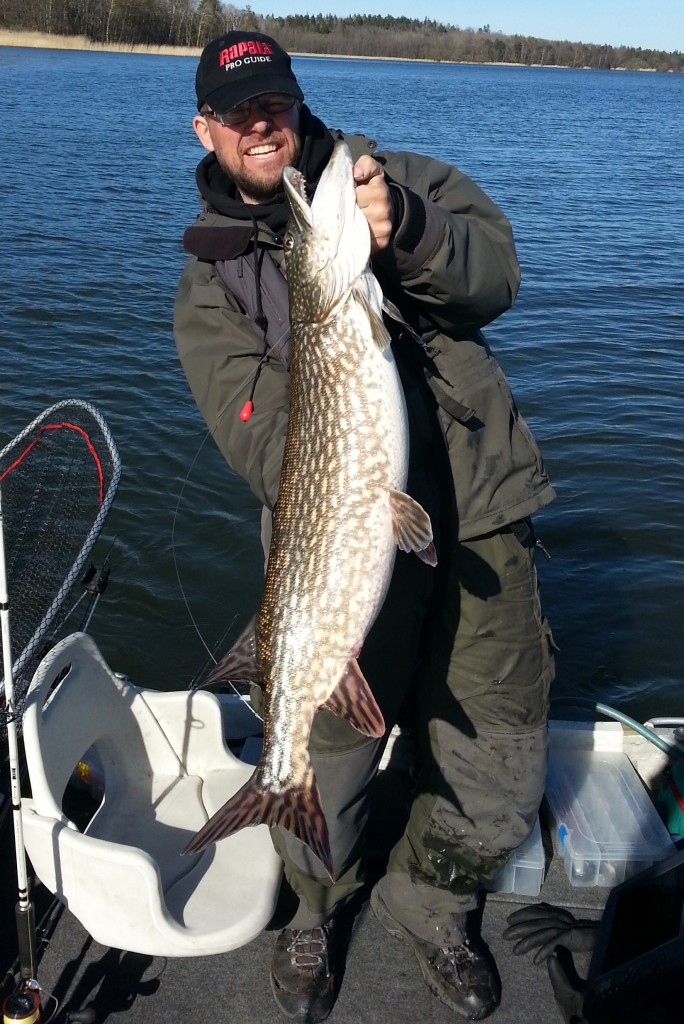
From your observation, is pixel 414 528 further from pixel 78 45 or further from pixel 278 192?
pixel 78 45

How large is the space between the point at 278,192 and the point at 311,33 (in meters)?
149

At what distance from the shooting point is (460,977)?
10.9 feet

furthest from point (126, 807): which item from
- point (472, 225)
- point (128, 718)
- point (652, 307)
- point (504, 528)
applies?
point (652, 307)

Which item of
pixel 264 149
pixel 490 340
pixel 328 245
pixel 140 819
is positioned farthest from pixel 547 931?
pixel 490 340

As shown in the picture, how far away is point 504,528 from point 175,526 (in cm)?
625

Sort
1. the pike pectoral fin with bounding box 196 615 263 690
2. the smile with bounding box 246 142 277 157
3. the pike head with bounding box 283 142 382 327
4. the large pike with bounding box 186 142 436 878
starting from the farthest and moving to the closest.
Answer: the smile with bounding box 246 142 277 157 < the pike pectoral fin with bounding box 196 615 263 690 < the large pike with bounding box 186 142 436 878 < the pike head with bounding box 283 142 382 327

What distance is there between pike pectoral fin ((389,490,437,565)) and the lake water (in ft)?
16.0

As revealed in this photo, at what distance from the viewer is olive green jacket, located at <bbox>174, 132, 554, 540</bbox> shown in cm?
293

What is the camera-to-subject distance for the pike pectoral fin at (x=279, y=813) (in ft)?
8.60

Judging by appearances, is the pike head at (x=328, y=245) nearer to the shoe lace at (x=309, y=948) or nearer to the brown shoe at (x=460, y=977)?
the shoe lace at (x=309, y=948)

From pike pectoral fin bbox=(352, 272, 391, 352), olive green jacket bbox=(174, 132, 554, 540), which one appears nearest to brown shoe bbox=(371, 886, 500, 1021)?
olive green jacket bbox=(174, 132, 554, 540)

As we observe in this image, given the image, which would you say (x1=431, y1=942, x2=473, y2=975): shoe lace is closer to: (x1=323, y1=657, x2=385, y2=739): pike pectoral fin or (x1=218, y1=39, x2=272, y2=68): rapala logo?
(x1=323, y1=657, x2=385, y2=739): pike pectoral fin

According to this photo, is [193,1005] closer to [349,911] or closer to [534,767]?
[349,911]

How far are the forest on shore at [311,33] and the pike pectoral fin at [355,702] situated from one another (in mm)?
80074
